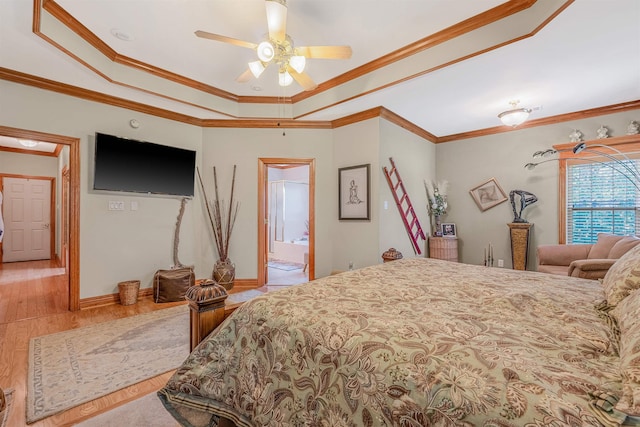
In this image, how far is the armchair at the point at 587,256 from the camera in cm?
252

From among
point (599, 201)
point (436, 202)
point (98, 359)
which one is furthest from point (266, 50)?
point (599, 201)

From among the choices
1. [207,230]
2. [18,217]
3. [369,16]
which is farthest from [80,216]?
[18,217]

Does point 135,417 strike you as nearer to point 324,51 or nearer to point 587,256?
point 324,51

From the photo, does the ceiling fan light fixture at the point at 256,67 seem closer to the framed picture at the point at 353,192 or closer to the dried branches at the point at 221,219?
the framed picture at the point at 353,192

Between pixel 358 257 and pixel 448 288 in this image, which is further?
pixel 358 257

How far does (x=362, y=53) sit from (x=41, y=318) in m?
4.30

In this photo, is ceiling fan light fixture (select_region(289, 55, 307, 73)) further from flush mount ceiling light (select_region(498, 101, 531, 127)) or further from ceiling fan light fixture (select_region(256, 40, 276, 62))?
flush mount ceiling light (select_region(498, 101, 531, 127))

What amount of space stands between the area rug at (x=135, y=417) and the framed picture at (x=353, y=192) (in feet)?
9.66

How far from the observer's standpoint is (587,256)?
3.34 meters

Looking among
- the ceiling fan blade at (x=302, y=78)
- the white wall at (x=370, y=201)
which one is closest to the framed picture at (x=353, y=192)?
the white wall at (x=370, y=201)

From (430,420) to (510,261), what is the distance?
15.2 feet

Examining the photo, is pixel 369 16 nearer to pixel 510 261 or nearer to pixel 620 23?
pixel 620 23

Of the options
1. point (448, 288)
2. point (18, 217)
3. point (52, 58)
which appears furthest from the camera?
Result: point (18, 217)

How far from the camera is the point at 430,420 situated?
2.21 ft
